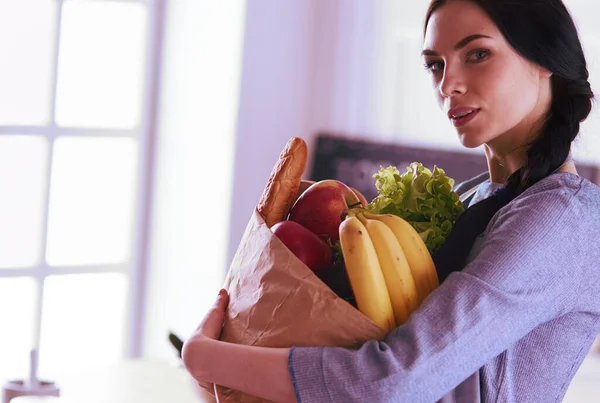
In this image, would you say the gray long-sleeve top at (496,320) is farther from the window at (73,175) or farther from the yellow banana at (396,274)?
the window at (73,175)

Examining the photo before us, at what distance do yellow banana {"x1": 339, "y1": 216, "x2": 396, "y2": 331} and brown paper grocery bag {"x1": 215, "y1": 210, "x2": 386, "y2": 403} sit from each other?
2 centimetres

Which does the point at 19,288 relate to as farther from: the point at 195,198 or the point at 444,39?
the point at 444,39

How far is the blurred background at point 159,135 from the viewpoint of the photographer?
3.20m

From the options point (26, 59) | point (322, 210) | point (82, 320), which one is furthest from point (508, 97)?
point (82, 320)

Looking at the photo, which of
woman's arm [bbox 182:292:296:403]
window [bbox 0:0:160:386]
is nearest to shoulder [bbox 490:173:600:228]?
woman's arm [bbox 182:292:296:403]

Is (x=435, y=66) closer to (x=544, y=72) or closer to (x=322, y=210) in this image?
(x=544, y=72)

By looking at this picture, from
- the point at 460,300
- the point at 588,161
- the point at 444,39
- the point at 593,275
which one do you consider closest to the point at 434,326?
the point at 460,300

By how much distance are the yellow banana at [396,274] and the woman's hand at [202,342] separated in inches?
9.0

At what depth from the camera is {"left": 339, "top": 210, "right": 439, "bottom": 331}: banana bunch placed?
3.19ft

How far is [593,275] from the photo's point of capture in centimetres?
102

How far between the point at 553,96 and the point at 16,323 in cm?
268

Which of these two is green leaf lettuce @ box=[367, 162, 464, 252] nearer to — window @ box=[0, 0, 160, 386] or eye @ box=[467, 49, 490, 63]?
eye @ box=[467, 49, 490, 63]

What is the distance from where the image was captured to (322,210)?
111cm

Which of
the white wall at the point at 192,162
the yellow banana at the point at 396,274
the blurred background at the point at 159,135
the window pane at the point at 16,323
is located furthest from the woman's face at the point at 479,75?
the window pane at the point at 16,323
